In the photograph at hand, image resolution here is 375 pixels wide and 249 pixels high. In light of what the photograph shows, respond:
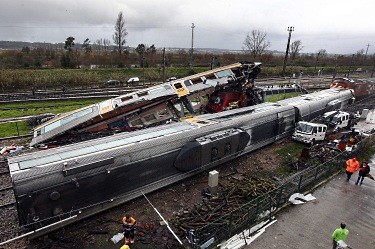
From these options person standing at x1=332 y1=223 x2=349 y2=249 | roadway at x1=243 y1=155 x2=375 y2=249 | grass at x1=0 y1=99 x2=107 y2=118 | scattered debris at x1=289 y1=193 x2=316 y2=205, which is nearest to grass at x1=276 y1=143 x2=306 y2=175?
roadway at x1=243 y1=155 x2=375 y2=249

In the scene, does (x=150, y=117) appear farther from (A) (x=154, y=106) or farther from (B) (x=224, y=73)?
(B) (x=224, y=73)

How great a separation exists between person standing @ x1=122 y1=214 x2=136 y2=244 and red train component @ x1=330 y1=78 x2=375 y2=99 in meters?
39.2

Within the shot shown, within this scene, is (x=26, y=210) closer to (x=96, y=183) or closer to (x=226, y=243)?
(x=96, y=183)

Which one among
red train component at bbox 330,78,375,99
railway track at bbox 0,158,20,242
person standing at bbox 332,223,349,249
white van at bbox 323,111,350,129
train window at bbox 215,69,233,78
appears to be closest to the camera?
person standing at bbox 332,223,349,249

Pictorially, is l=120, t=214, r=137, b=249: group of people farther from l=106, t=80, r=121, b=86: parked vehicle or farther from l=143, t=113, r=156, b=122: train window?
l=106, t=80, r=121, b=86: parked vehicle

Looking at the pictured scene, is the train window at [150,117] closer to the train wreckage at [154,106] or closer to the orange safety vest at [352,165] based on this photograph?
the train wreckage at [154,106]

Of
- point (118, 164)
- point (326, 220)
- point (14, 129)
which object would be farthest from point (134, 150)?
point (14, 129)

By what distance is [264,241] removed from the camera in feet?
39.3

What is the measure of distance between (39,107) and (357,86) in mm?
43568

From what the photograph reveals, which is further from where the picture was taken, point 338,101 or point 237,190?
point 338,101

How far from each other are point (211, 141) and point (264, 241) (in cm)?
641

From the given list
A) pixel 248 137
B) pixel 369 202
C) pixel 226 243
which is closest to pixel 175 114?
pixel 248 137

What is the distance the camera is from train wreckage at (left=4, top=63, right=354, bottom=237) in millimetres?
11514

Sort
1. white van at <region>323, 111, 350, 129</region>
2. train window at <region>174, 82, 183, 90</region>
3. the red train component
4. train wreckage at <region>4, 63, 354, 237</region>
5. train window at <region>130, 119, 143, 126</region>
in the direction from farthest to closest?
the red train component < white van at <region>323, 111, 350, 129</region> < train window at <region>174, 82, 183, 90</region> < train window at <region>130, 119, 143, 126</region> < train wreckage at <region>4, 63, 354, 237</region>
